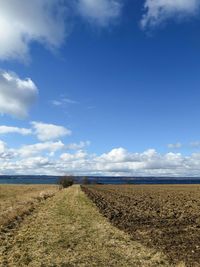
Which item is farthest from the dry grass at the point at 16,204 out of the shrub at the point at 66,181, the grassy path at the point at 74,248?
the shrub at the point at 66,181

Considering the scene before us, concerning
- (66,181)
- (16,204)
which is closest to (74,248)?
(16,204)

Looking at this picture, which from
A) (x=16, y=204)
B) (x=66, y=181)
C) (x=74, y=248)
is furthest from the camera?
(x=66, y=181)

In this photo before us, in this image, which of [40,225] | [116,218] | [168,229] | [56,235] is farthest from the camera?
[116,218]

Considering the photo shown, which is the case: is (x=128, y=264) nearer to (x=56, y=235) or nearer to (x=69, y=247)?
(x=69, y=247)

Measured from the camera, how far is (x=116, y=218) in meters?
28.7

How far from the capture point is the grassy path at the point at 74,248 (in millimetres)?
14703

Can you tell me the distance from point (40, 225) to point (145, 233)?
20.9 feet

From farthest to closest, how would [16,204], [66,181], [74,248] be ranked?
[66,181] → [16,204] → [74,248]

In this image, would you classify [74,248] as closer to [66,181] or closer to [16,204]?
[16,204]

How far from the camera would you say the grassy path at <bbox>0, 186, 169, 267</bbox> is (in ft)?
48.2

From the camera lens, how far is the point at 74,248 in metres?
17.2

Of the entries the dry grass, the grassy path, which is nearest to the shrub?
the dry grass

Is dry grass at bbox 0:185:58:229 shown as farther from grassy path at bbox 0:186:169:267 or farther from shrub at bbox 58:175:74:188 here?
shrub at bbox 58:175:74:188

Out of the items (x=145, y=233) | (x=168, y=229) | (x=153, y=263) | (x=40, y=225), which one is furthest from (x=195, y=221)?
(x=153, y=263)
